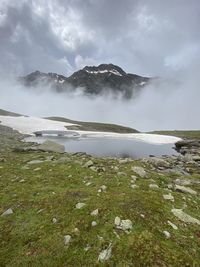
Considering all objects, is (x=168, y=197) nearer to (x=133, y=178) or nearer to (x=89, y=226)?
(x=133, y=178)

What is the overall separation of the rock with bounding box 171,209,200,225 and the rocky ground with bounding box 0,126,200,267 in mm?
46

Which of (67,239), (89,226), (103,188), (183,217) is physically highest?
(103,188)

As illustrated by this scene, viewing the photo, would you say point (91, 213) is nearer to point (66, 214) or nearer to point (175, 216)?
point (66, 214)

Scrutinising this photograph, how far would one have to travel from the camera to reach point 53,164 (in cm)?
2058

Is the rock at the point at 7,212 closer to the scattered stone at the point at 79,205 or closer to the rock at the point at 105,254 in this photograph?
the scattered stone at the point at 79,205

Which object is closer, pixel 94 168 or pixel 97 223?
pixel 97 223

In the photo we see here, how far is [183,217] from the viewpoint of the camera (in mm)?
11102

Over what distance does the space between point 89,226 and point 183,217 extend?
426 cm

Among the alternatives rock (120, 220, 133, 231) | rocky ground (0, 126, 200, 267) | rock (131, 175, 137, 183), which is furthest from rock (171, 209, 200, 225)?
rock (131, 175, 137, 183)

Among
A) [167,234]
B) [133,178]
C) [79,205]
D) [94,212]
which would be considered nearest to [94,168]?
[133,178]

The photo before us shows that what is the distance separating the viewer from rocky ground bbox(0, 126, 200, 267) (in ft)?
27.6

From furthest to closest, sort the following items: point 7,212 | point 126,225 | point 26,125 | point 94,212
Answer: point 26,125 < point 7,212 < point 94,212 < point 126,225

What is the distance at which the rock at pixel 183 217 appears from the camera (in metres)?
10.9

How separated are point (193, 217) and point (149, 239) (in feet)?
11.4
